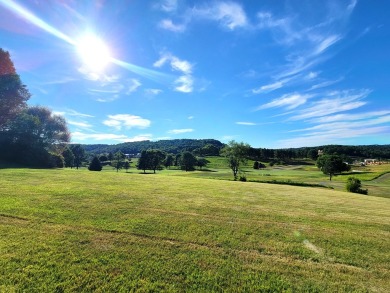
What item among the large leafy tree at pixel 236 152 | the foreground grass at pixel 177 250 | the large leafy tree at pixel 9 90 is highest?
the large leafy tree at pixel 9 90

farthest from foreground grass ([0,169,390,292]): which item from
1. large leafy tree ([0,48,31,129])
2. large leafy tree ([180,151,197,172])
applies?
large leafy tree ([180,151,197,172])

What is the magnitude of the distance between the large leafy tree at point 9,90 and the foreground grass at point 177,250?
36.0m

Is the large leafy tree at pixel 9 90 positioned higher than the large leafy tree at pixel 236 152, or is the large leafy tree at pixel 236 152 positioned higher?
the large leafy tree at pixel 9 90

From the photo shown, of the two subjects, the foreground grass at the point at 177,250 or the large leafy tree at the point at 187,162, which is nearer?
the foreground grass at the point at 177,250

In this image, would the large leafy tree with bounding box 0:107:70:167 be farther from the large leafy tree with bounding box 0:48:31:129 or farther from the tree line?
the large leafy tree with bounding box 0:48:31:129

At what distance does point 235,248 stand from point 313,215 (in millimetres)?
7497

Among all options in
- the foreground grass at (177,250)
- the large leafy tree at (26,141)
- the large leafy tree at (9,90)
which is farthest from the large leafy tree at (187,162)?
the foreground grass at (177,250)

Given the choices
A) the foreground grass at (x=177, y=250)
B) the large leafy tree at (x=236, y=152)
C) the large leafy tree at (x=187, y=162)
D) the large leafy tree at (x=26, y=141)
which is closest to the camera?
the foreground grass at (x=177, y=250)

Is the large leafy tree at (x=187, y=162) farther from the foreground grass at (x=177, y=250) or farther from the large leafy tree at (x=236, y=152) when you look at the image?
the foreground grass at (x=177, y=250)

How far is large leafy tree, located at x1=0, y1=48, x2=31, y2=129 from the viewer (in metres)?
38.9

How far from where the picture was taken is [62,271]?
5.82 meters

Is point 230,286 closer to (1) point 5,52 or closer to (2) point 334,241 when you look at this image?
(2) point 334,241

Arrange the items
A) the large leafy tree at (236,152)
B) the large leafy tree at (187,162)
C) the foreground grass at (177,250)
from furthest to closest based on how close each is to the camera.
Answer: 1. the large leafy tree at (187,162)
2. the large leafy tree at (236,152)
3. the foreground grass at (177,250)

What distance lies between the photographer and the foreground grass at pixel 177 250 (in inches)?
225
